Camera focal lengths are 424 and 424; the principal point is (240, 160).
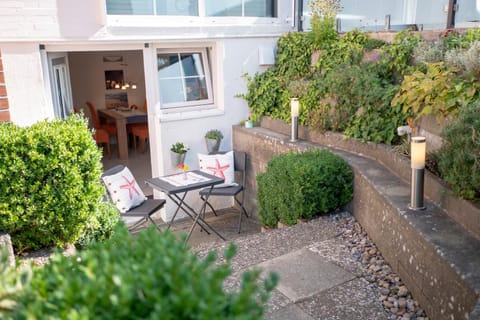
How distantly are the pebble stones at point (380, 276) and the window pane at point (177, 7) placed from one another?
12.0ft

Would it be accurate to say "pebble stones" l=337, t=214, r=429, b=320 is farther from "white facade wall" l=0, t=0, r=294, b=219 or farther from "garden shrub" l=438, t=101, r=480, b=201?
"white facade wall" l=0, t=0, r=294, b=219

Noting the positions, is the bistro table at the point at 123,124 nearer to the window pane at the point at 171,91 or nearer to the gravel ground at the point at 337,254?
the window pane at the point at 171,91

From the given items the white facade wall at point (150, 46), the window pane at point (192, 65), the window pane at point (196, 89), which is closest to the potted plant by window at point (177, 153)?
the white facade wall at point (150, 46)

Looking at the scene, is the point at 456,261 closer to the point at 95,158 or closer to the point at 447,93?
the point at 447,93

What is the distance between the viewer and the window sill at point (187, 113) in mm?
6230

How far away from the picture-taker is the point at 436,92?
12.2ft

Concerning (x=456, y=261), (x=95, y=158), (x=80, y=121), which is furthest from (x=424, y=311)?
(x=80, y=121)

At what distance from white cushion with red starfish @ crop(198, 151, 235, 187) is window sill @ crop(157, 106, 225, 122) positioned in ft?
2.11

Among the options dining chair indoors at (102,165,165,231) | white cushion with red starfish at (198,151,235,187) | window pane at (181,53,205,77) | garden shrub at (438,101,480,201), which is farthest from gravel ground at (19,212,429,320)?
window pane at (181,53,205,77)

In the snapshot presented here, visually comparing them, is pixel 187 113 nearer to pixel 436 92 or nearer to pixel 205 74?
pixel 205 74

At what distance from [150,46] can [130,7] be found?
62 cm

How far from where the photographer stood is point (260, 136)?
602 cm

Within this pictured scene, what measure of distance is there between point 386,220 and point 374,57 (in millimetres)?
2316

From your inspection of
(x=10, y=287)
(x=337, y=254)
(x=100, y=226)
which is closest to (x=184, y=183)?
(x=100, y=226)
